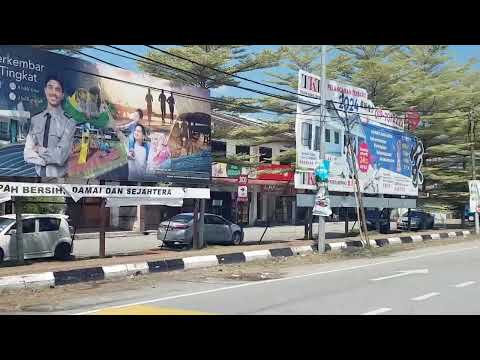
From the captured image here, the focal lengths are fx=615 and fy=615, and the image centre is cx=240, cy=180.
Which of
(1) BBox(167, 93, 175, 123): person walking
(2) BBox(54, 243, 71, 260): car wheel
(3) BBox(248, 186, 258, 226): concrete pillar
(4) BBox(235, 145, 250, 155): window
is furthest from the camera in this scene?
(3) BBox(248, 186, 258, 226): concrete pillar

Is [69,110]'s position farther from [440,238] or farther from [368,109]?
[440,238]

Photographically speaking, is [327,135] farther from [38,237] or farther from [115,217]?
[115,217]

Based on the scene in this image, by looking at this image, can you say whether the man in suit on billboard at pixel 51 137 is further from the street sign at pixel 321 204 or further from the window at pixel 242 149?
the window at pixel 242 149

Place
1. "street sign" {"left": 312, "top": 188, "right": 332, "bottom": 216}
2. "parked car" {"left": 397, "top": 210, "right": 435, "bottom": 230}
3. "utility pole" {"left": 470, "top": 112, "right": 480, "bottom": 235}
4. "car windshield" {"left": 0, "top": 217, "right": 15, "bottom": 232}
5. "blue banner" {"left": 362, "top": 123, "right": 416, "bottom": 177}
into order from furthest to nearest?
1. "parked car" {"left": 397, "top": 210, "right": 435, "bottom": 230}
2. "utility pole" {"left": 470, "top": 112, "right": 480, "bottom": 235}
3. "blue banner" {"left": 362, "top": 123, "right": 416, "bottom": 177}
4. "street sign" {"left": 312, "top": 188, "right": 332, "bottom": 216}
5. "car windshield" {"left": 0, "top": 217, "right": 15, "bottom": 232}

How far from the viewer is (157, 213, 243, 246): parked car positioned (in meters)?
21.2

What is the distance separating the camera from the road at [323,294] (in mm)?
9641

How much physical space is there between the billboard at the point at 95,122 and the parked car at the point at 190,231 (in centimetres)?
212

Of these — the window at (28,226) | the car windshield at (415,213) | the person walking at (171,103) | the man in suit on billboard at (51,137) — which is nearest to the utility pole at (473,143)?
the car windshield at (415,213)

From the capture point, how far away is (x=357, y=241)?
24438 millimetres

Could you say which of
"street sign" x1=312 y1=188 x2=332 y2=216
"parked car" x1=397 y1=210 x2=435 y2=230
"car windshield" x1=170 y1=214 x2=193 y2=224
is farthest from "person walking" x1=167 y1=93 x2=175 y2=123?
"parked car" x1=397 y1=210 x2=435 y2=230

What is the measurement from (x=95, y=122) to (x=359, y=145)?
13.3m

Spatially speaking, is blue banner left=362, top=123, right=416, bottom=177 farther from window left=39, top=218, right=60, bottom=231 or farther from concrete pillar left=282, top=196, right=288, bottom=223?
concrete pillar left=282, top=196, right=288, bottom=223
